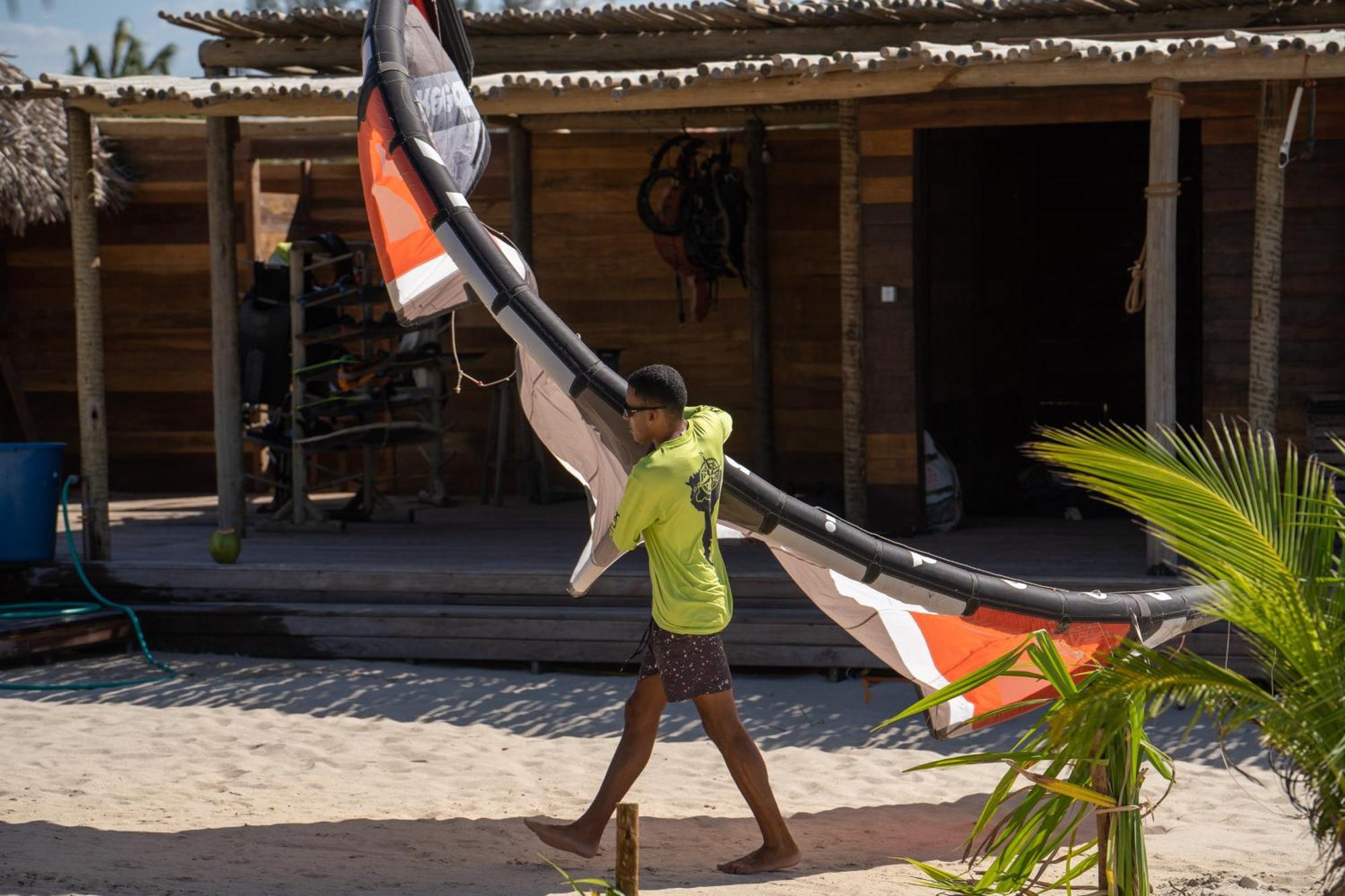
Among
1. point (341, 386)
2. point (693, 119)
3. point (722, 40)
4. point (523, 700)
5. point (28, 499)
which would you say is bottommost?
point (523, 700)

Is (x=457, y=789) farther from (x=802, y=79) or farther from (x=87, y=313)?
(x=87, y=313)

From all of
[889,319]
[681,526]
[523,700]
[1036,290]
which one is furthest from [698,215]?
[681,526]

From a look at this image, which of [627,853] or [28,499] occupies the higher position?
[28,499]

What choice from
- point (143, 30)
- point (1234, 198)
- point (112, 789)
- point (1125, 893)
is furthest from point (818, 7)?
point (143, 30)

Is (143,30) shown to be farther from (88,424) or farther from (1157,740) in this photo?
(1157,740)

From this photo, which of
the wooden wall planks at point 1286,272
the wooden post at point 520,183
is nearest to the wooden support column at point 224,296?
the wooden post at point 520,183

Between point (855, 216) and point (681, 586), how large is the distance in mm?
4532

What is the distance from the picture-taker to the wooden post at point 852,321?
866cm

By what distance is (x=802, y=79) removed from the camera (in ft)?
24.3

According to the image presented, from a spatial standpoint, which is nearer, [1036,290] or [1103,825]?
[1103,825]

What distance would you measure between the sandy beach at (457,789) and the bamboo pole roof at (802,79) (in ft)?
9.78

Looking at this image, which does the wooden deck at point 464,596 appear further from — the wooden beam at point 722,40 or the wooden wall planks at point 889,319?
the wooden beam at point 722,40

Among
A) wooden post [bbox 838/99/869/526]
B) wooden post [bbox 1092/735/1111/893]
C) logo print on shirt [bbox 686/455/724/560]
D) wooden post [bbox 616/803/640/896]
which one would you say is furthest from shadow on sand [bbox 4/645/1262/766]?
wooden post [bbox 616/803/640/896]

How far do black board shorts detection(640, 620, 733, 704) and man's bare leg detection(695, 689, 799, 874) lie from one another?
47mm
